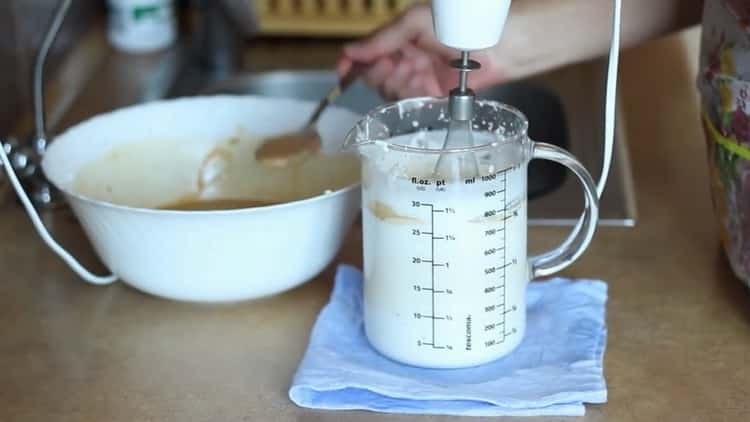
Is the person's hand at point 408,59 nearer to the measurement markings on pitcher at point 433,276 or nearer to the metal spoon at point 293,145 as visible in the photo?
the metal spoon at point 293,145

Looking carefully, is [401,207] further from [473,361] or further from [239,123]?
[239,123]

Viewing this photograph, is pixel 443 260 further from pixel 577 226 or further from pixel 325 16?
pixel 325 16

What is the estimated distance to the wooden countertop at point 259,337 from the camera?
2.43ft

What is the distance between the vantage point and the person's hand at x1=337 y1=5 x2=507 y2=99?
3.31 ft

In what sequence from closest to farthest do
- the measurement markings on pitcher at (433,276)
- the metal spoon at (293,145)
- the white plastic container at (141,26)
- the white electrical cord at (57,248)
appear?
the measurement markings on pitcher at (433,276), the white electrical cord at (57,248), the metal spoon at (293,145), the white plastic container at (141,26)

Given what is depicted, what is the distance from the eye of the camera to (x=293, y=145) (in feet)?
3.20

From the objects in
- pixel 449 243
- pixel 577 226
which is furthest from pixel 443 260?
pixel 577 226

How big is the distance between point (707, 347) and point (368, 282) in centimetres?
25

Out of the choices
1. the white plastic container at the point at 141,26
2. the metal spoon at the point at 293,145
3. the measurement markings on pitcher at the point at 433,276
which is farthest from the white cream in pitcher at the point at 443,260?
the white plastic container at the point at 141,26

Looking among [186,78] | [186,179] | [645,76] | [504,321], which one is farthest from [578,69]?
[504,321]

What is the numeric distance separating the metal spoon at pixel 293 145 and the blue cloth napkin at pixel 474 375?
180mm

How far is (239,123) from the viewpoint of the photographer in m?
1.01

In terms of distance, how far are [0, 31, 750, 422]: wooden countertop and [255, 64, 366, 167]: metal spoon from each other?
0.09 m

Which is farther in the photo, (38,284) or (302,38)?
(302,38)
